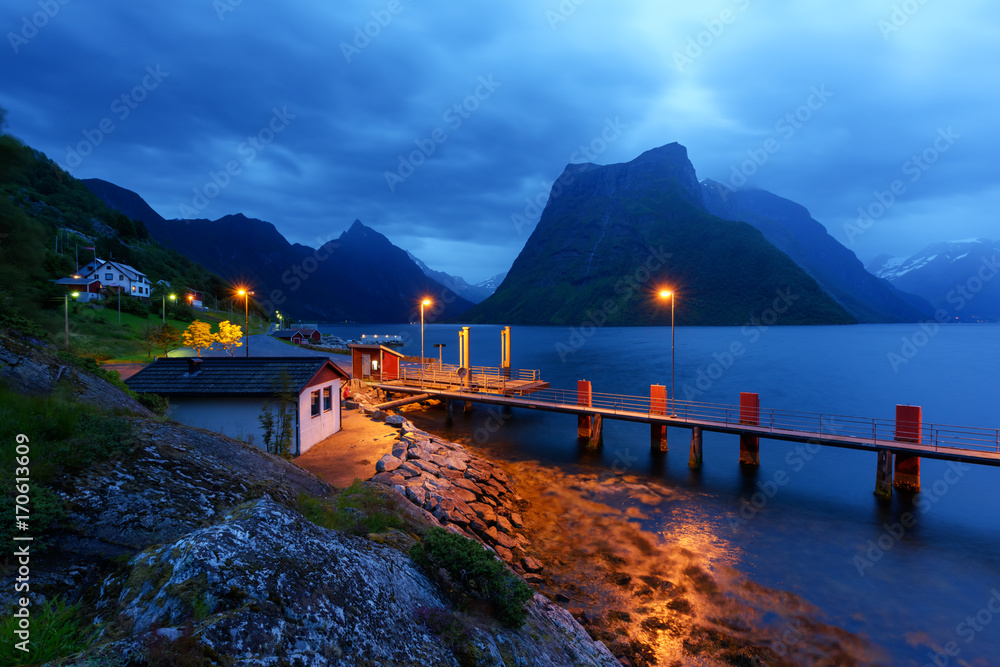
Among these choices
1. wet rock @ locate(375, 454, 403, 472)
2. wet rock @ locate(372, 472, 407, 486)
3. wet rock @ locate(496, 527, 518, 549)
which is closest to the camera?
wet rock @ locate(496, 527, 518, 549)

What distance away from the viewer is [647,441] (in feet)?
108

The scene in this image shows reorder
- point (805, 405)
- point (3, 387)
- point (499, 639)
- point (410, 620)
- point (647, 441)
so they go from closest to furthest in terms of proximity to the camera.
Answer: point (410, 620)
point (499, 639)
point (3, 387)
point (647, 441)
point (805, 405)

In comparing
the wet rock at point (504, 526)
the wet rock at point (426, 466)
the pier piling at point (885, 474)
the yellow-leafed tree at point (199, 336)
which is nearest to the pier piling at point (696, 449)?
the pier piling at point (885, 474)

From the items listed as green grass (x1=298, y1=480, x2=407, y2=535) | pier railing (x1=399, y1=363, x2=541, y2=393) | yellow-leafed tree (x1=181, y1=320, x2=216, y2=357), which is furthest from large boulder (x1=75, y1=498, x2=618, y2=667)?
yellow-leafed tree (x1=181, y1=320, x2=216, y2=357)

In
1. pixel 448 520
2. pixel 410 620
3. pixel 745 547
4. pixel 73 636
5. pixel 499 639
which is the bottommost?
pixel 745 547

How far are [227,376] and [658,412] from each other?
2427 centimetres

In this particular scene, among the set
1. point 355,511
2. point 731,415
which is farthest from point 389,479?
point 731,415

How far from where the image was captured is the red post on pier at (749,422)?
1043 inches

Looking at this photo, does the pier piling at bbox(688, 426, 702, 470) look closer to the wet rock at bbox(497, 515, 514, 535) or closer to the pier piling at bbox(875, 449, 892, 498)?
the pier piling at bbox(875, 449, 892, 498)

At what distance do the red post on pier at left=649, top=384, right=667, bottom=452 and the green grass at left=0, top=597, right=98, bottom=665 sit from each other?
2876cm

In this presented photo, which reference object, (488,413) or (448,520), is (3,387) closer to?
(448,520)

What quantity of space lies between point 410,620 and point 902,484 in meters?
28.1

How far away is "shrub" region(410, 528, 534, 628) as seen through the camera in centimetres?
651

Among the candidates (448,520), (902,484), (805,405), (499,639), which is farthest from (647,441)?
(499,639)
